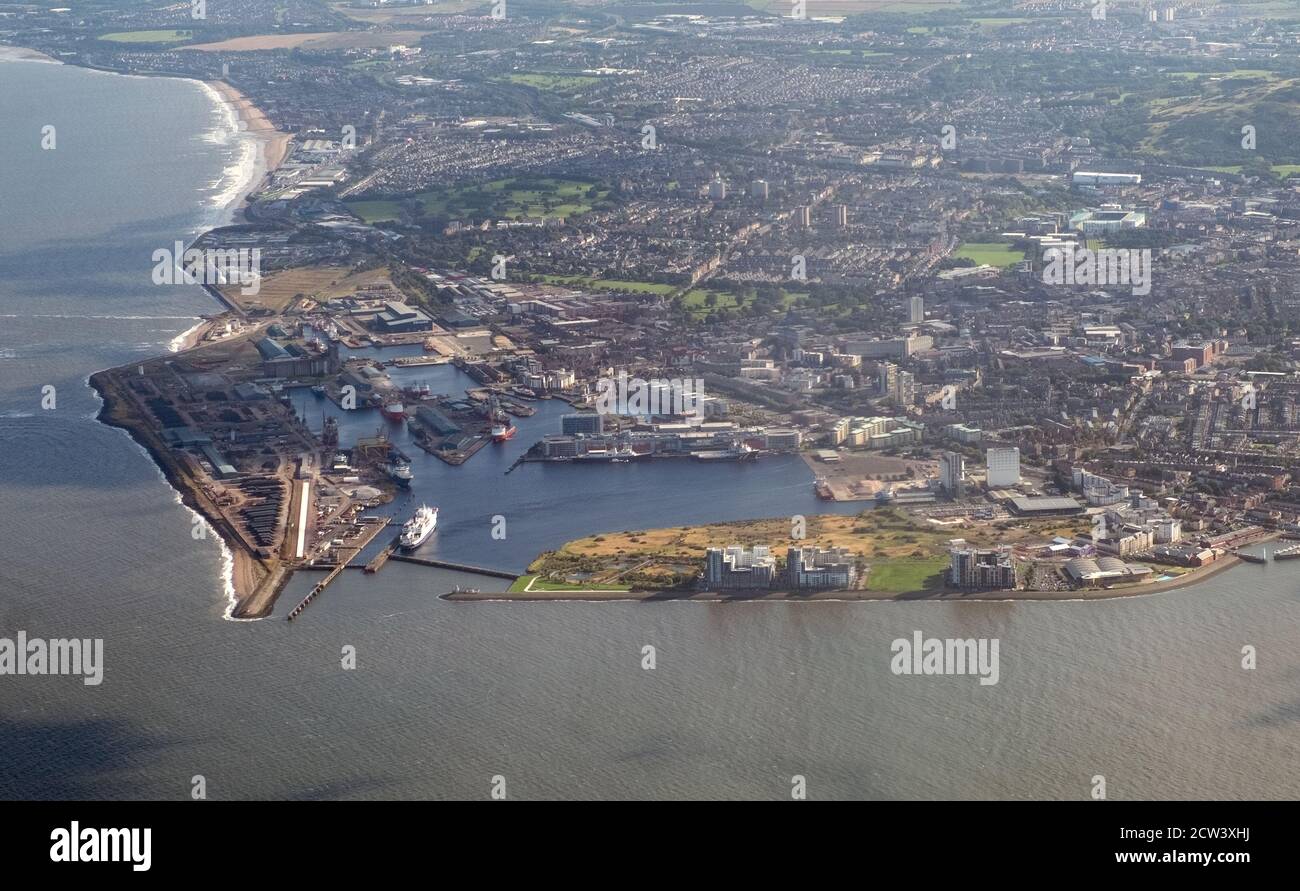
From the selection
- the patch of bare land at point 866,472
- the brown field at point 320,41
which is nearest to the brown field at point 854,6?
the brown field at point 320,41

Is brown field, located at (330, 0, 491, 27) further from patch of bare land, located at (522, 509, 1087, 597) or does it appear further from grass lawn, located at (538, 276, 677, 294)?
patch of bare land, located at (522, 509, 1087, 597)

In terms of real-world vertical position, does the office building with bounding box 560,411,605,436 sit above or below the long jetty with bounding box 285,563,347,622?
above

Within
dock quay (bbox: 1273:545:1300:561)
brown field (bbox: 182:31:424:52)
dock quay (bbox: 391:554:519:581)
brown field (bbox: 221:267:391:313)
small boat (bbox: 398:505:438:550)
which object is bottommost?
dock quay (bbox: 391:554:519:581)

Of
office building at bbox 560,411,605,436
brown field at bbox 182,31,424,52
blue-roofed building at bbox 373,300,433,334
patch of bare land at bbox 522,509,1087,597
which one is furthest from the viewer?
brown field at bbox 182,31,424,52

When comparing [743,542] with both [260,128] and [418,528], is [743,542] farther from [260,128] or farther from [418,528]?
[260,128]

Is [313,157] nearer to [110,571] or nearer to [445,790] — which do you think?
[110,571]

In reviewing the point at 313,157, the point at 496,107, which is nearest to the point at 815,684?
the point at 313,157

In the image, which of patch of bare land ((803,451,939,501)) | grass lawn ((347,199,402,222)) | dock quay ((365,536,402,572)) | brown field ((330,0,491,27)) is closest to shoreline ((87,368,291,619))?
dock quay ((365,536,402,572))

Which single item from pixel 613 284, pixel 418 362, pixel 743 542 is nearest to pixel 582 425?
pixel 743 542
